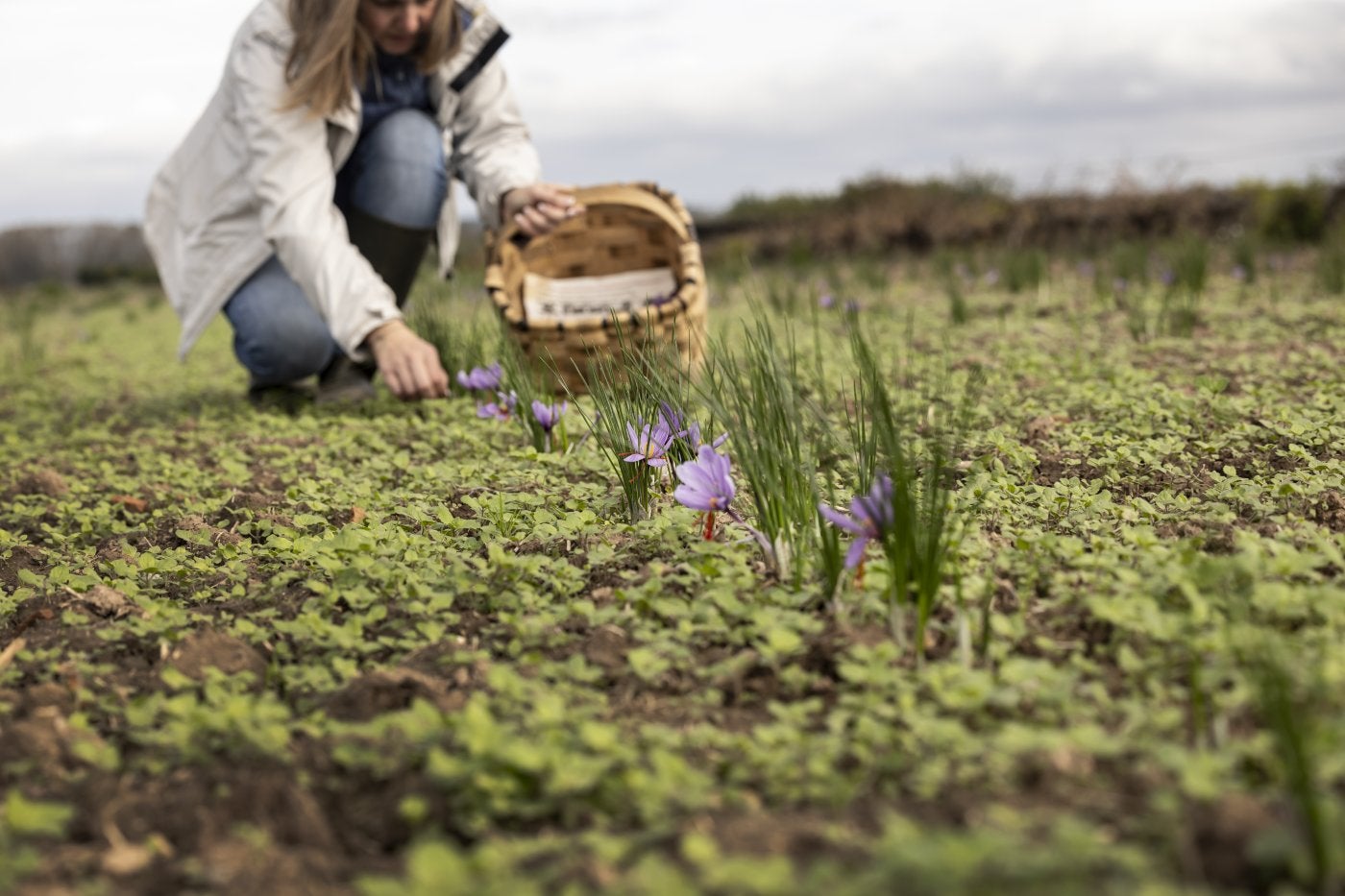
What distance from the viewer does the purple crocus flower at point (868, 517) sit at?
5.29 feet

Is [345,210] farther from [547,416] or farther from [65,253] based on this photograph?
[65,253]

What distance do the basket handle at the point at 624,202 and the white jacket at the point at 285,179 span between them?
244 millimetres

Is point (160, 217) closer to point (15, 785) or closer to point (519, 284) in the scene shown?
point (519, 284)

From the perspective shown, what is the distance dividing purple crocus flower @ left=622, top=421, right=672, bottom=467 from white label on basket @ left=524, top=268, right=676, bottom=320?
6.20 feet

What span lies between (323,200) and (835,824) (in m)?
3.17

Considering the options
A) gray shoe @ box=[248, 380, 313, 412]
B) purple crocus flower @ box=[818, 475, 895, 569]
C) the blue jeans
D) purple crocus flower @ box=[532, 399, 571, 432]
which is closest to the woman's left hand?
the blue jeans

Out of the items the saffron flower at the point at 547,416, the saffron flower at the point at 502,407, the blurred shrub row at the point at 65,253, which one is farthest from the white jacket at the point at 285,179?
the blurred shrub row at the point at 65,253

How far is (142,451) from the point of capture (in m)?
3.62

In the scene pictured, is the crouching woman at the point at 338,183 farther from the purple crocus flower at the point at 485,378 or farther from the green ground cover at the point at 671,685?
the green ground cover at the point at 671,685

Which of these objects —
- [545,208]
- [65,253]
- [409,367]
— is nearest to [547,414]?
[409,367]

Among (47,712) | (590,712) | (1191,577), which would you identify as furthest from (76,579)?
(1191,577)

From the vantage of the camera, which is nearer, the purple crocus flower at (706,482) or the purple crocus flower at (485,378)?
the purple crocus flower at (706,482)

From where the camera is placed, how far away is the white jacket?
368 cm

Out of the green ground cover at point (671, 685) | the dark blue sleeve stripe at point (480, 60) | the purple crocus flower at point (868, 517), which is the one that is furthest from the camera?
the dark blue sleeve stripe at point (480, 60)
